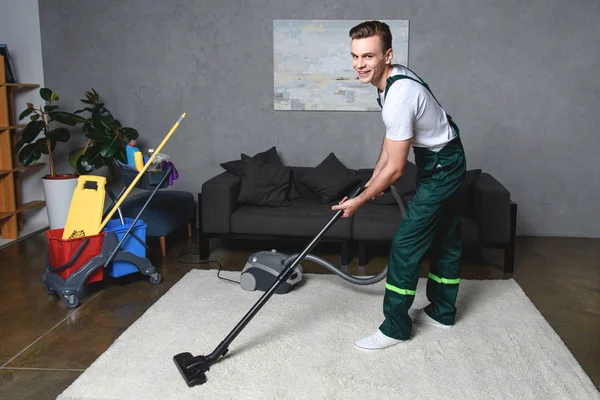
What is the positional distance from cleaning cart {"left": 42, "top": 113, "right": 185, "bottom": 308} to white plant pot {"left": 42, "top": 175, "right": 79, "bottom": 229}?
1.14m

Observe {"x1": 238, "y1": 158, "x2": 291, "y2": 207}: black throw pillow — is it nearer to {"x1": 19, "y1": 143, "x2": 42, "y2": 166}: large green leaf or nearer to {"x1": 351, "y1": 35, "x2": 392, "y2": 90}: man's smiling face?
{"x1": 19, "y1": 143, "x2": 42, "y2": 166}: large green leaf

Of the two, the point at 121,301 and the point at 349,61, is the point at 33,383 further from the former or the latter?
the point at 349,61

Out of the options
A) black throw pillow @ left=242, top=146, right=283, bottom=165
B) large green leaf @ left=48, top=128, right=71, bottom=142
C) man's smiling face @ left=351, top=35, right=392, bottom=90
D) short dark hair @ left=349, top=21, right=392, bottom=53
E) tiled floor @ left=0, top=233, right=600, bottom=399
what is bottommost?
tiled floor @ left=0, top=233, right=600, bottom=399

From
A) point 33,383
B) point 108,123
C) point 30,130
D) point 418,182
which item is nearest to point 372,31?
point 418,182

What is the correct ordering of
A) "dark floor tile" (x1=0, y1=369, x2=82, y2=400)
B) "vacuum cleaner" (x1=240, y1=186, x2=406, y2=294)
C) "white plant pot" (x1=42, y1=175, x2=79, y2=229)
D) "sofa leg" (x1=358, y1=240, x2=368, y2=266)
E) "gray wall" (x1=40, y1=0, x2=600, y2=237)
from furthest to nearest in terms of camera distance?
"gray wall" (x1=40, y1=0, x2=600, y2=237) → "white plant pot" (x1=42, y1=175, x2=79, y2=229) → "sofa leg" (x1=358, y1=240, x2=368, y2=266) → "vacuum cleaner" (x1=240, y1=186, x2=406, y2=294) → "dark floor tile" (x1=0, y1=369, x2=82, y2=400)

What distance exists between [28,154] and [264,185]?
1.79m

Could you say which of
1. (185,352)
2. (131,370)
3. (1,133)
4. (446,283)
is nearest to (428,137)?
(446,283)

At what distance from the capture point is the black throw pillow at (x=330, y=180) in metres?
4.19

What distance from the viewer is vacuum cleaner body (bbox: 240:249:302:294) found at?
10.6 feet

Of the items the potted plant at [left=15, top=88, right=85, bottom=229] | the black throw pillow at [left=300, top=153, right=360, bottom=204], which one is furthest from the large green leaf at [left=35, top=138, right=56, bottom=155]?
the black throw pillow at [left=300, top=153, right=360, bottom=204]

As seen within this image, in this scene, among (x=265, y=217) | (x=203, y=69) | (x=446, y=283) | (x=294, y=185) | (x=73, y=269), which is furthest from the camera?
(x=203, y=69)

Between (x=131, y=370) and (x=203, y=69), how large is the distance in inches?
117

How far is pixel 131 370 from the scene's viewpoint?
235 centimetres

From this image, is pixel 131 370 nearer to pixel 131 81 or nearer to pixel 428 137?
pixel 428 137
